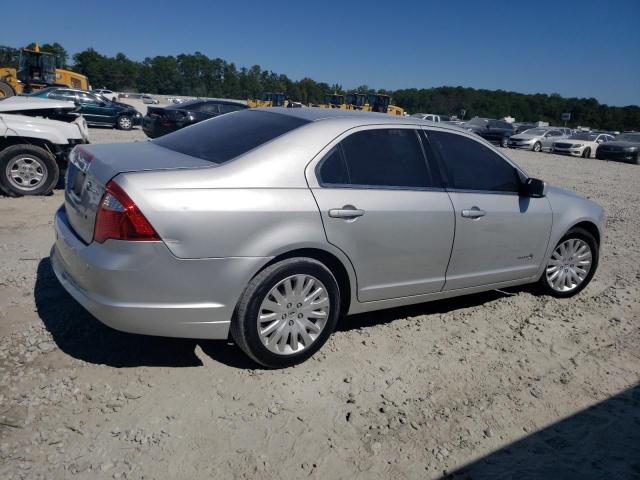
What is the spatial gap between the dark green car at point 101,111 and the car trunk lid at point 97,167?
17.4m

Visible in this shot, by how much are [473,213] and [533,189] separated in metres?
0.75

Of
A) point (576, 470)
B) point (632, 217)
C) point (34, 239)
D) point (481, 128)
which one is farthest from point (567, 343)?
point (481, 128)

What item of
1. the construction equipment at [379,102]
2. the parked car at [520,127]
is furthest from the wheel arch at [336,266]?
the construction equipment at [379,102]

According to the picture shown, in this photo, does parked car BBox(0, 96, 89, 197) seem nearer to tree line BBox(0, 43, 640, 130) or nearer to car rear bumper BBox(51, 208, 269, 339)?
car rear bumper BBox(51, 208, 269, 339)

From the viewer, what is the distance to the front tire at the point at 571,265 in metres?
4.90

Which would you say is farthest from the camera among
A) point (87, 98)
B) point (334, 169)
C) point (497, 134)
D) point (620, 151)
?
point (497, 134)

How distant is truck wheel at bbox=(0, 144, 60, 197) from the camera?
6846 mm

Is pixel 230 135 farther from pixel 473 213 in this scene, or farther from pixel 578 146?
pixel 578 146

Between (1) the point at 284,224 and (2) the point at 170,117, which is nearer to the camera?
(1) the point at 284,224

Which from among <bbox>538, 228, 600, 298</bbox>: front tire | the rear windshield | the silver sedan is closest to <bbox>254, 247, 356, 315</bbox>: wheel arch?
the silver sedan

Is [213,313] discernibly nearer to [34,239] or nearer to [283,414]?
[283,414]

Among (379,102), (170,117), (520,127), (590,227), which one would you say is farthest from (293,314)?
(520,127)

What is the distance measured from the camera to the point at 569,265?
5.02 metres

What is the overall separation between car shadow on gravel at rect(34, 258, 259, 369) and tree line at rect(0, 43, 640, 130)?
7638cm
